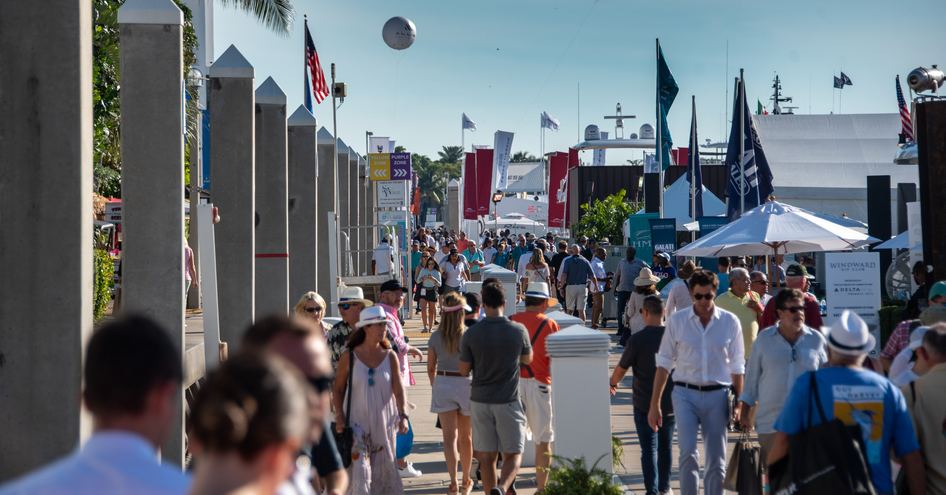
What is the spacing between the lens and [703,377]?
28.4 feet

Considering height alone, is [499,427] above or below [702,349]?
below

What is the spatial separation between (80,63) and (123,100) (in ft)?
5.65

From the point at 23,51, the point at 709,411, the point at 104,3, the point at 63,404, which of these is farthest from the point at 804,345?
the point at 104,3

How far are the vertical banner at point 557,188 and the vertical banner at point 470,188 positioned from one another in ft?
18.0

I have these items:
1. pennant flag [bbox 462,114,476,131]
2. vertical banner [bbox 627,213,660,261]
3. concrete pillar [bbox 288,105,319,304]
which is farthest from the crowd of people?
pennant flag [bbox 462,114,476,131]

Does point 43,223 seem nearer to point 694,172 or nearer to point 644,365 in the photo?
point 644,365

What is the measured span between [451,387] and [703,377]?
2.24 metres

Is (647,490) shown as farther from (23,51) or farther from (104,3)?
(104,3)

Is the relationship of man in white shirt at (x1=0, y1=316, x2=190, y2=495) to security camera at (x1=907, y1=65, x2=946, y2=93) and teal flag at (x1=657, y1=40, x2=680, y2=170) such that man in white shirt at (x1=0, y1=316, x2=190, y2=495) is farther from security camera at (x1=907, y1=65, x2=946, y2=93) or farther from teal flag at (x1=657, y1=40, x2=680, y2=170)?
teal flag at (x1=657, y1=40, x2=680, y2=170)

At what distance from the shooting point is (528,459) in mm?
11328

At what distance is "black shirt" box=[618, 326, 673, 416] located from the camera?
30.8 feet

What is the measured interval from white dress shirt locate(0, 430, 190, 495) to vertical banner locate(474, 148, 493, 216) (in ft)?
162

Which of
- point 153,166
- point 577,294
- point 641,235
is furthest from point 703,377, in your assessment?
point 641,235

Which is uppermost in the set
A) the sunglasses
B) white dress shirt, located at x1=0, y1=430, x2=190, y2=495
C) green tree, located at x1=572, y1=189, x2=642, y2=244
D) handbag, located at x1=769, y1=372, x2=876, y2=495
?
green tree, located at x1=572, y1=189, x2=642, y2=244
